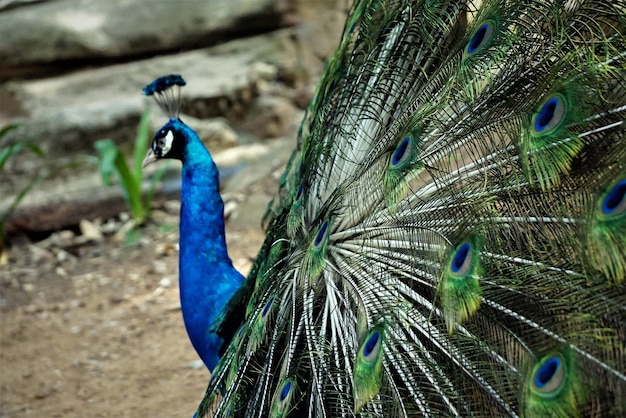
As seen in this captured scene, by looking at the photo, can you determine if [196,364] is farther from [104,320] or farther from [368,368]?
[368,368]

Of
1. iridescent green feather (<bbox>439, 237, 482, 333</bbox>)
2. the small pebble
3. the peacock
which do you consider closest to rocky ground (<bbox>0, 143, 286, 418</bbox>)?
the small pebble

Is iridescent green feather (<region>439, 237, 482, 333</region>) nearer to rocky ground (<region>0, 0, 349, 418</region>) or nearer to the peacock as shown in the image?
the peacock

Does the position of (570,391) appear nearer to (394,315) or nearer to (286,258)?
(394,315)

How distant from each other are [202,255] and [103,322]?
1.70m

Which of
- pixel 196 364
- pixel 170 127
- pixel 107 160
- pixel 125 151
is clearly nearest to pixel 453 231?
pixel 170 127

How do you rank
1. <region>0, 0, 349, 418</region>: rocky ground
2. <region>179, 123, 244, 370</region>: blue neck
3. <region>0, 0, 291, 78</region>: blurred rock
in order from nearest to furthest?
1. <region>179, 123, 244, 370</region>: blue neck
2. <region>0, 0, 349, 418</region>: rocky ground
3. <region>0, 0, 291, 78</region>: blurred rock

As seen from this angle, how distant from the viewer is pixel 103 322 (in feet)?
13.3

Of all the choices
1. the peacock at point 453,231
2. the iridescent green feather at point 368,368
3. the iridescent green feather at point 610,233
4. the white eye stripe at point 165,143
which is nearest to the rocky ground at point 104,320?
the white eye stripe at point 165,143

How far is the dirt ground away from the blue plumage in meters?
0.65

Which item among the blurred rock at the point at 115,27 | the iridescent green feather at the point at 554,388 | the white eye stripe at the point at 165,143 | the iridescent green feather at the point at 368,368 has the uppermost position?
the blurred rock at the point at 115,27

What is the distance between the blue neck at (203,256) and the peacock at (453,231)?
259 millimetres

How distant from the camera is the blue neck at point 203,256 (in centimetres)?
254

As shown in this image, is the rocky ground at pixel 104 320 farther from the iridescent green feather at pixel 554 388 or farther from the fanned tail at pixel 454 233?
the iridescent green feather at pixel 554 388

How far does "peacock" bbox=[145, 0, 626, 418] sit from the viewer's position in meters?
1.46
